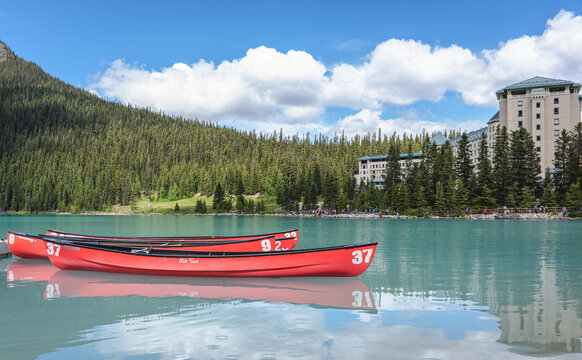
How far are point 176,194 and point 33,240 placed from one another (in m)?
172

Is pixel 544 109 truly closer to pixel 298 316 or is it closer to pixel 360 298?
pixel 360 298

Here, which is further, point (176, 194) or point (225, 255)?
point (176, 194)

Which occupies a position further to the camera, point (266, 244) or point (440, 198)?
point (440, 198)

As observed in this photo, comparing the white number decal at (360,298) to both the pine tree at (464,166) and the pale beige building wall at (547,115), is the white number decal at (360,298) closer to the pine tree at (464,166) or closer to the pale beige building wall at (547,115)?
the pine tree at (464,166)

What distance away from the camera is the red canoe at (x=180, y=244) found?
26.6 meters

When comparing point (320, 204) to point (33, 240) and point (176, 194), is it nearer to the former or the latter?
point (176, 194)

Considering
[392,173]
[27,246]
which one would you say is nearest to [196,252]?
[27,246]

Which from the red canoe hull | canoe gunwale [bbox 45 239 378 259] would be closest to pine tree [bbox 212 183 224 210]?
Answer: the red canoe hull

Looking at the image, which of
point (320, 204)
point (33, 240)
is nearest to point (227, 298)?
point (33, 240)

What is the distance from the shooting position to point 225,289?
1841 centimetres

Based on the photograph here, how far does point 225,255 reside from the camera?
20766 mm

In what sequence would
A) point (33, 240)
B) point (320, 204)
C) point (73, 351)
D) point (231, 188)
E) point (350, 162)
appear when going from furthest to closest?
1. point (350, 162)
2. point (231, 188)
3. point (320, 204)
4. point (33, 240)
5. point (73, 351)

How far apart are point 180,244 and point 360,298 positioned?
1420 cm

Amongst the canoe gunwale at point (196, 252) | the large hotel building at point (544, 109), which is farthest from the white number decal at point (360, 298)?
the large hotel building at point (544, 109)
